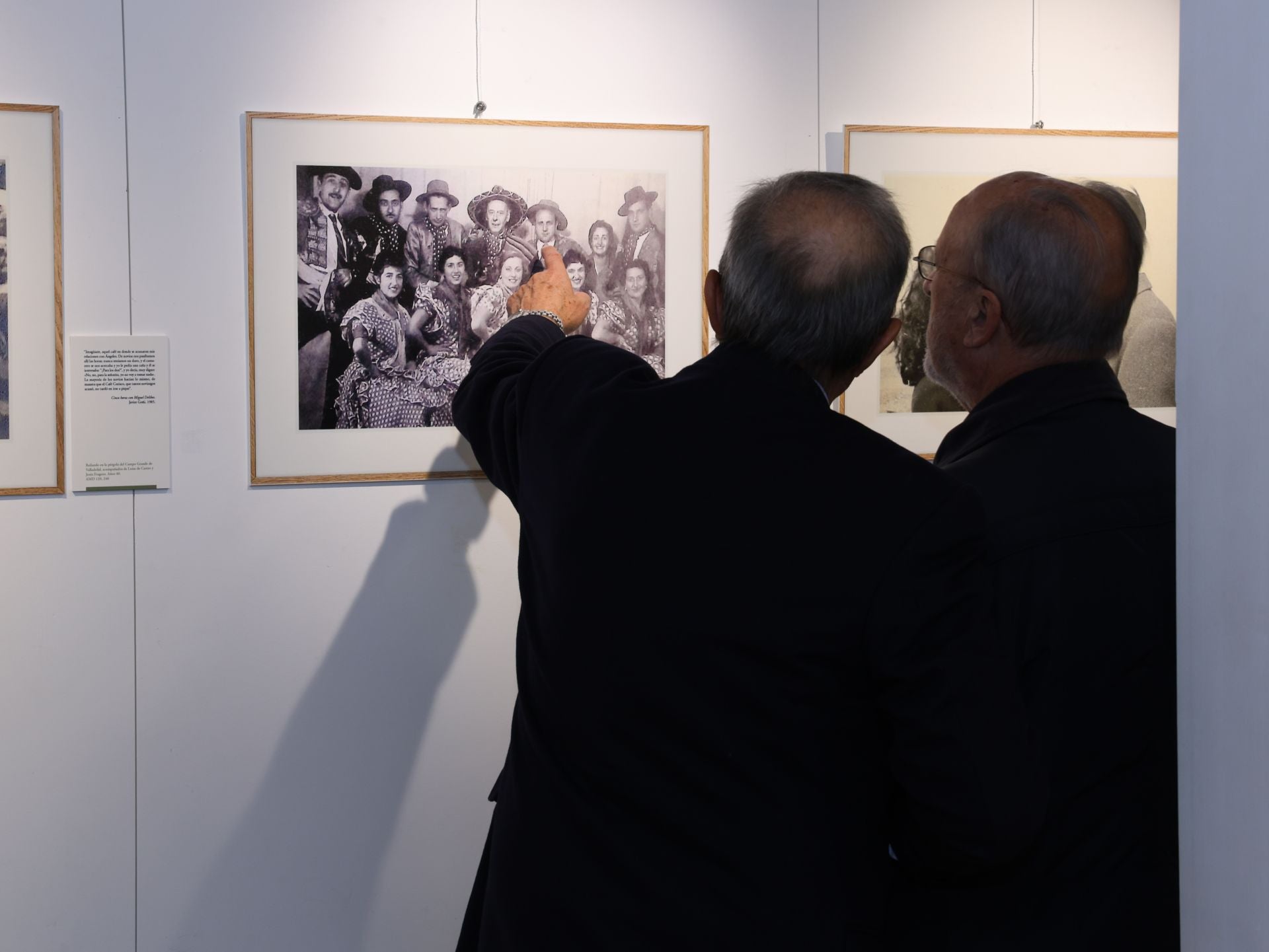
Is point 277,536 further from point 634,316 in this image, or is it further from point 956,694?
point 956,694

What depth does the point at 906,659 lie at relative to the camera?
1.14m

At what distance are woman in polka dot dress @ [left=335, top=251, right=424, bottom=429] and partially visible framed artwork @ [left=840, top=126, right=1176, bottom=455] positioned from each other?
98cm

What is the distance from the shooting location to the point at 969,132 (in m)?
2.33

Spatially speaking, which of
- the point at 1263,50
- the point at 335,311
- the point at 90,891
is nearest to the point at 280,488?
the point at 335,311

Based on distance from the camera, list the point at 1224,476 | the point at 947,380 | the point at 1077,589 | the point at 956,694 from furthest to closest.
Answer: the point at 947,380 < the point at 1077,589 < the point at 956,694 < the point at 1224,476

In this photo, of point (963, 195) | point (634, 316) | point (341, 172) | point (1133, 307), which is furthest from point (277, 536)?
point (1133, 307)

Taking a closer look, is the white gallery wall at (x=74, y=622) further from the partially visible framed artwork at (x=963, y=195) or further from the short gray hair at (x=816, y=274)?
the partially visible framed artwork at (x=963, y=195)

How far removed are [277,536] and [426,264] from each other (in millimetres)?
638

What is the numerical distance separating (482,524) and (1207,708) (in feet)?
5.10

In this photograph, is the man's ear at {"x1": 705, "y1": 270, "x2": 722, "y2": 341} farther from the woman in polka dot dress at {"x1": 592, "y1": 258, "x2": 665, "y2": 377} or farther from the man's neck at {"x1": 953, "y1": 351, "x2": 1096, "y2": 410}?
the woman in polka dot dress at {"x1": 592, "y1": 258, "x2": 665, "y2": 377}

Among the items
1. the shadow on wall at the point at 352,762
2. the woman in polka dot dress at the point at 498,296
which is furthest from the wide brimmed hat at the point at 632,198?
the shadow on wall at the point at 352,762

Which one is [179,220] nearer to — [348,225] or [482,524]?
[348,225]

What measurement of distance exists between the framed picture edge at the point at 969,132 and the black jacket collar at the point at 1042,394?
89cm

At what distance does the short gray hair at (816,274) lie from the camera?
1.24m
